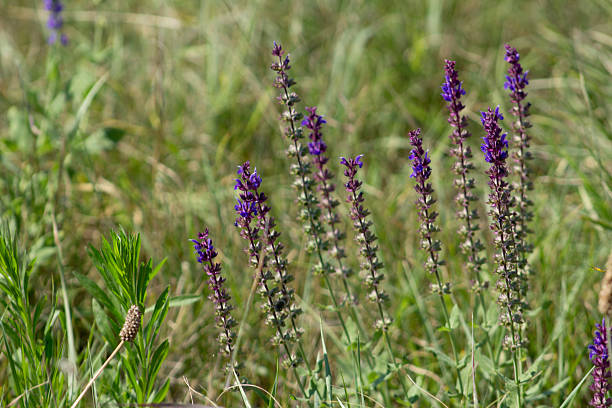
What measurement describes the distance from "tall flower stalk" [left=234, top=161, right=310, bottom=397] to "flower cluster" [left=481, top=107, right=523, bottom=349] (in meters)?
1.05

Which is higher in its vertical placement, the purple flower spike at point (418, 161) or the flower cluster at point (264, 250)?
A: the purple flower spike at point (418, 161)

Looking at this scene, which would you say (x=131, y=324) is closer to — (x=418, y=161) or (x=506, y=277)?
(x=418, y=161)

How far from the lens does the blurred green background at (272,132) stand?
4.37 m

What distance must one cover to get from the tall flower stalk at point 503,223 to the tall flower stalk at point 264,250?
1049mm

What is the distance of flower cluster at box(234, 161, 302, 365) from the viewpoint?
2.84 meters

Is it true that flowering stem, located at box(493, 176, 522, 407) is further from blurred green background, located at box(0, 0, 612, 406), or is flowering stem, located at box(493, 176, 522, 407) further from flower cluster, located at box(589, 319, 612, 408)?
blurred green background, located at box(0, 0, 612, 406)

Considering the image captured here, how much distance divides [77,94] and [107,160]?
890mm

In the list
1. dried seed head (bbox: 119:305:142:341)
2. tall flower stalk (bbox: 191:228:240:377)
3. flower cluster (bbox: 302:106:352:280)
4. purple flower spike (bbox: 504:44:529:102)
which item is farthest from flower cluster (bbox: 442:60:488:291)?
dried seed head (bbox: 119:305:142:341)

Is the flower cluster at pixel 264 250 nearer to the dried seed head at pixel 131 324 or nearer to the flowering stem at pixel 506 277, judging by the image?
the dried seed head at pixel 131 324

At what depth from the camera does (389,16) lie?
7391 mm

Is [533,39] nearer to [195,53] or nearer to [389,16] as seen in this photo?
[389,16]

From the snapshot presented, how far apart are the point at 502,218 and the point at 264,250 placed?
1147 mm

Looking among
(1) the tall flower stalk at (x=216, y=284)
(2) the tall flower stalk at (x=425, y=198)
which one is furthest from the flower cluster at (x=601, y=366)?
(1) the tall flower stalk at (x=216, y=284)

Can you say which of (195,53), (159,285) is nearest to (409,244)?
(159,285)
